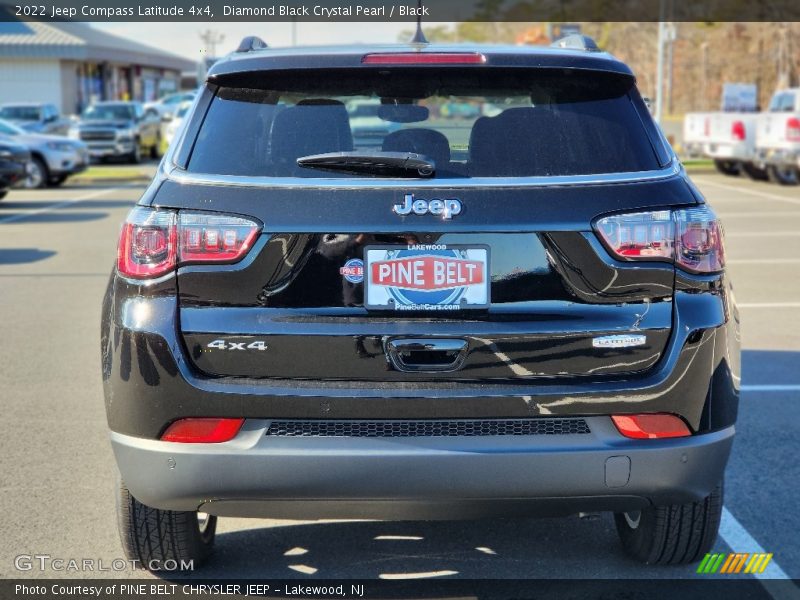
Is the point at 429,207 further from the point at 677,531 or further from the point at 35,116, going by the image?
the point at 35,116

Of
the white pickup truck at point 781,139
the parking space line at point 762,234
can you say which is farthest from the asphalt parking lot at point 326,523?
the white pickup truck at point 781,139

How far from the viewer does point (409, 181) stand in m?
3.46

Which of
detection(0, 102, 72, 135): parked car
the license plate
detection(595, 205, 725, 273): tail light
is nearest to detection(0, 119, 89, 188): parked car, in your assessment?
detection(0, 102, 72, 135): parked car

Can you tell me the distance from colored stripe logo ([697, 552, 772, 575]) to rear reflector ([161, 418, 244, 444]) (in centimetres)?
183

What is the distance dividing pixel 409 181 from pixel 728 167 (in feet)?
91.0

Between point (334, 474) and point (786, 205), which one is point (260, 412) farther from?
point (786, 205)

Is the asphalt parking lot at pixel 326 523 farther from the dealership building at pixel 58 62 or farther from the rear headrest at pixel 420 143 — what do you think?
the dealership building at pixel 58 62

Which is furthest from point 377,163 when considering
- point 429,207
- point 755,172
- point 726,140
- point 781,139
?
point 755,172

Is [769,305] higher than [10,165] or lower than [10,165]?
lower

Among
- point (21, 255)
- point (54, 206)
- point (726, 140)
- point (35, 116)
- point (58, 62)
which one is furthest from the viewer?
point (58, 62)

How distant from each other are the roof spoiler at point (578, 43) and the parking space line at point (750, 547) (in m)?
1.92

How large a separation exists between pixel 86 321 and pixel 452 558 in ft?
19.8

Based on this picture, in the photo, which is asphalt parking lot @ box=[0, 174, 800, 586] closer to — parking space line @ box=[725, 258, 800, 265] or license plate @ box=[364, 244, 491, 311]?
license plate @ box=[364, 244, 491, 311]

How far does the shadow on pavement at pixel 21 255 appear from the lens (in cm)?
1328
